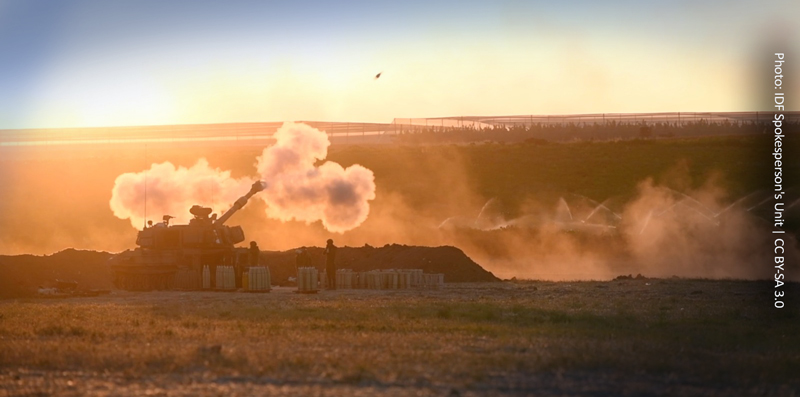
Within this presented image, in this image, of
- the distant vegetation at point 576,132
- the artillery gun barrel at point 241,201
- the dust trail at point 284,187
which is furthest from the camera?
the distant vegetation at point 576,132

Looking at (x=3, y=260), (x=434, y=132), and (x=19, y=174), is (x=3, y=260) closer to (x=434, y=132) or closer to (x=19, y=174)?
(x=19, y=174)

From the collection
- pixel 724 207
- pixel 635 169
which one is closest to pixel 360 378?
pixel 724 207

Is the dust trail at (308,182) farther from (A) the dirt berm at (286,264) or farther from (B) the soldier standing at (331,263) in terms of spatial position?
(B) the soldier standing at (331,263)

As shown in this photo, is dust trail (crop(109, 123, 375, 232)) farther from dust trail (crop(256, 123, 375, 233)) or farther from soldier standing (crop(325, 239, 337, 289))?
soldier standing (crop(325, 239, 337, 289))

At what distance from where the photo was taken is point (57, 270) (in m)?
48.6

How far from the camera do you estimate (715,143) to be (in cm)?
9200

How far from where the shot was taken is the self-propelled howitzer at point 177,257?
44.8 metres

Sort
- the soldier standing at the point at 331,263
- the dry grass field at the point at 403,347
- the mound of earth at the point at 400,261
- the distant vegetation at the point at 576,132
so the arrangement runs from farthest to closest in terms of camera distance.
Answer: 1. the distant vegetation at the point at 576,132
2. the mound of earth at the point at 400,261
3. the soldier standing at the point at 331,263
4. the dry grass field at the point at 403,347

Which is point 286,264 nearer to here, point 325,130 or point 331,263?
point 331,263

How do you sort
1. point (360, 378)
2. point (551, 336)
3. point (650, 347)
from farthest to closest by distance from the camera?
point (551, 336)
point (650, 347)
point (360, 378)

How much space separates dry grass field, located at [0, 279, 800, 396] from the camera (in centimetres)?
1608

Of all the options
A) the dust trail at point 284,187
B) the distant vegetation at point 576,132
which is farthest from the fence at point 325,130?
the dust trail at point 284,187

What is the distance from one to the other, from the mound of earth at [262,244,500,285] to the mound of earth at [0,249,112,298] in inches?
301

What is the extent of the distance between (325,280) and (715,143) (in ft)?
182
